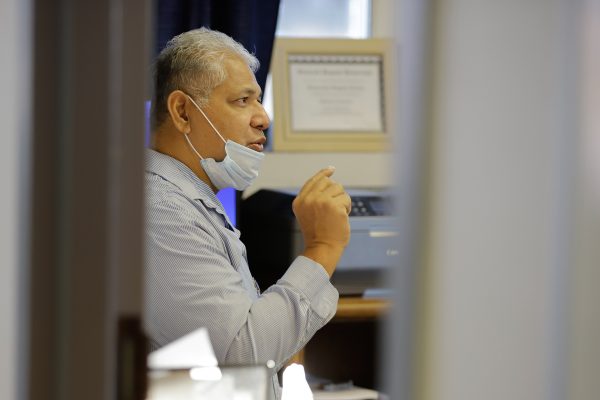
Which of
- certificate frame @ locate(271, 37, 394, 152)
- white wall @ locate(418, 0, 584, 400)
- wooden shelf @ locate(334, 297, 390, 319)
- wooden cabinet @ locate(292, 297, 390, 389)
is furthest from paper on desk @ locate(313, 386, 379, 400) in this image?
white wall @ locate(418, 0, 584, 400)

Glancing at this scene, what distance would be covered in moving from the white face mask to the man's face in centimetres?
1

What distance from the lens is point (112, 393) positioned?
82cm

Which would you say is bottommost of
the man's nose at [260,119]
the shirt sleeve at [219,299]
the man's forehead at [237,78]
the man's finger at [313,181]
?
the shirt sleeve at [219,299]

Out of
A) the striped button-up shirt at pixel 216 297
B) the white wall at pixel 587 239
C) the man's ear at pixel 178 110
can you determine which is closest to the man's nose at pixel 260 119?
the man's ear at pixel 178 110

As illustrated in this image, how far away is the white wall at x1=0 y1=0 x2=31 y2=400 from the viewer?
0.79 meters

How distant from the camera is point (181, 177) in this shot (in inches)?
59.2

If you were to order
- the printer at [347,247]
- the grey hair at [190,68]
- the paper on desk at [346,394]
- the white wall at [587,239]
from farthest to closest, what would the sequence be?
the paper on desk at [346,394]
the printer at [347,247]
the grey hair at [190,68]
the white wall at [587,239]

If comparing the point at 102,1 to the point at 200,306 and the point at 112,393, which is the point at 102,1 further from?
the point at 200,306

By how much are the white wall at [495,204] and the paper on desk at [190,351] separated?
57cm

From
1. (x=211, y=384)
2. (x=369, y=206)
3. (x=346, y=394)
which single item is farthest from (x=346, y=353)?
(x=211, y=384)

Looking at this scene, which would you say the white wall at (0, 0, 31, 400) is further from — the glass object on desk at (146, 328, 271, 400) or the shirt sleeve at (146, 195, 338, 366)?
the shirt sleeve at (146, 195, 338, 366)

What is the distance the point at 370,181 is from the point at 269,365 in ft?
4.41

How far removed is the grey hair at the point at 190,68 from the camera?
5.10ft

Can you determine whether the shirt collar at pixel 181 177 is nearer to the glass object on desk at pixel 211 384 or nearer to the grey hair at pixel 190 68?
the grey hair at pixel 190 68
